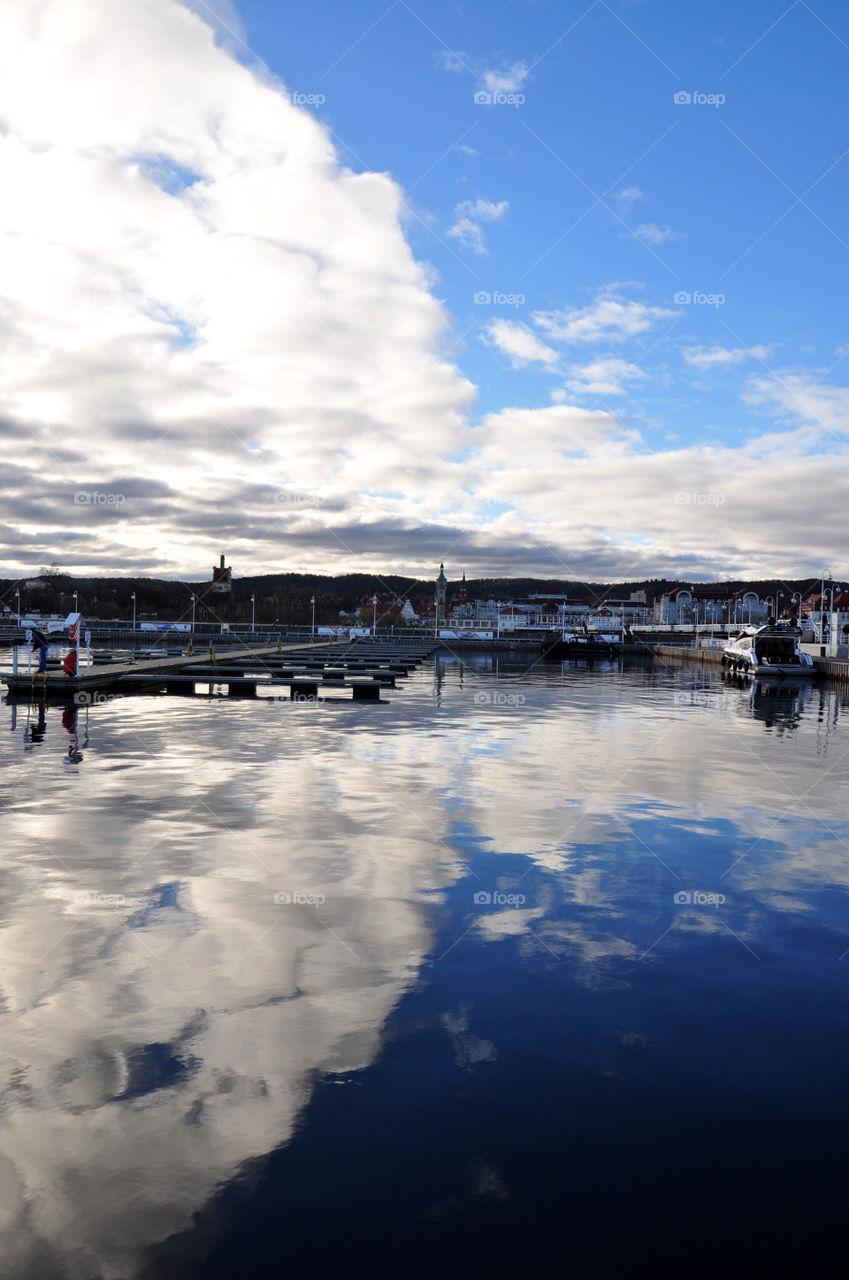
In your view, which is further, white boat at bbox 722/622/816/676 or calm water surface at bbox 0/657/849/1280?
white boat at bbox 722/622/816/676

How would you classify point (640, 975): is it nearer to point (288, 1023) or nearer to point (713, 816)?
point (288, 1023)

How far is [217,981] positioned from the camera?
7555 millimetres

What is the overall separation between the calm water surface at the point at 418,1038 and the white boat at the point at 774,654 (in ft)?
169

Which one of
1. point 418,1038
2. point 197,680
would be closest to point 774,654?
point 197,680

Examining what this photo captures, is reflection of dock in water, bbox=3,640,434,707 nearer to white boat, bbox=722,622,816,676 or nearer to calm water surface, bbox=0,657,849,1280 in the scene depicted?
calm water surface, bbox=0,657,849,1280

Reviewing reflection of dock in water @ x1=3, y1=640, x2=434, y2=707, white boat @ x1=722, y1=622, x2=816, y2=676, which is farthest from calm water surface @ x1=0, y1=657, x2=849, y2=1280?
white boat @ x1=722, y1=622, x2=816, y2=676

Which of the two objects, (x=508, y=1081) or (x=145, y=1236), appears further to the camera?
(x=508, y=1081)

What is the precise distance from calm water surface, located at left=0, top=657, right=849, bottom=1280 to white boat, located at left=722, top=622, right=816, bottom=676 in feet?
169

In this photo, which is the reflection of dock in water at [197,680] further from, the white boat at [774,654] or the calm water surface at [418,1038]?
the white boat at [774,654]

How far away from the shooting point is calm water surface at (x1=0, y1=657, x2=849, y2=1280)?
458cm

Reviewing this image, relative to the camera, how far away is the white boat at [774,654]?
209 feet

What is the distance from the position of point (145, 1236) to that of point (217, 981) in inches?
123

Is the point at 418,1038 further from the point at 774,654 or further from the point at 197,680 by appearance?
the point at 774,654

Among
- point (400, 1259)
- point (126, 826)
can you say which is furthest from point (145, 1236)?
point (126, 826)
